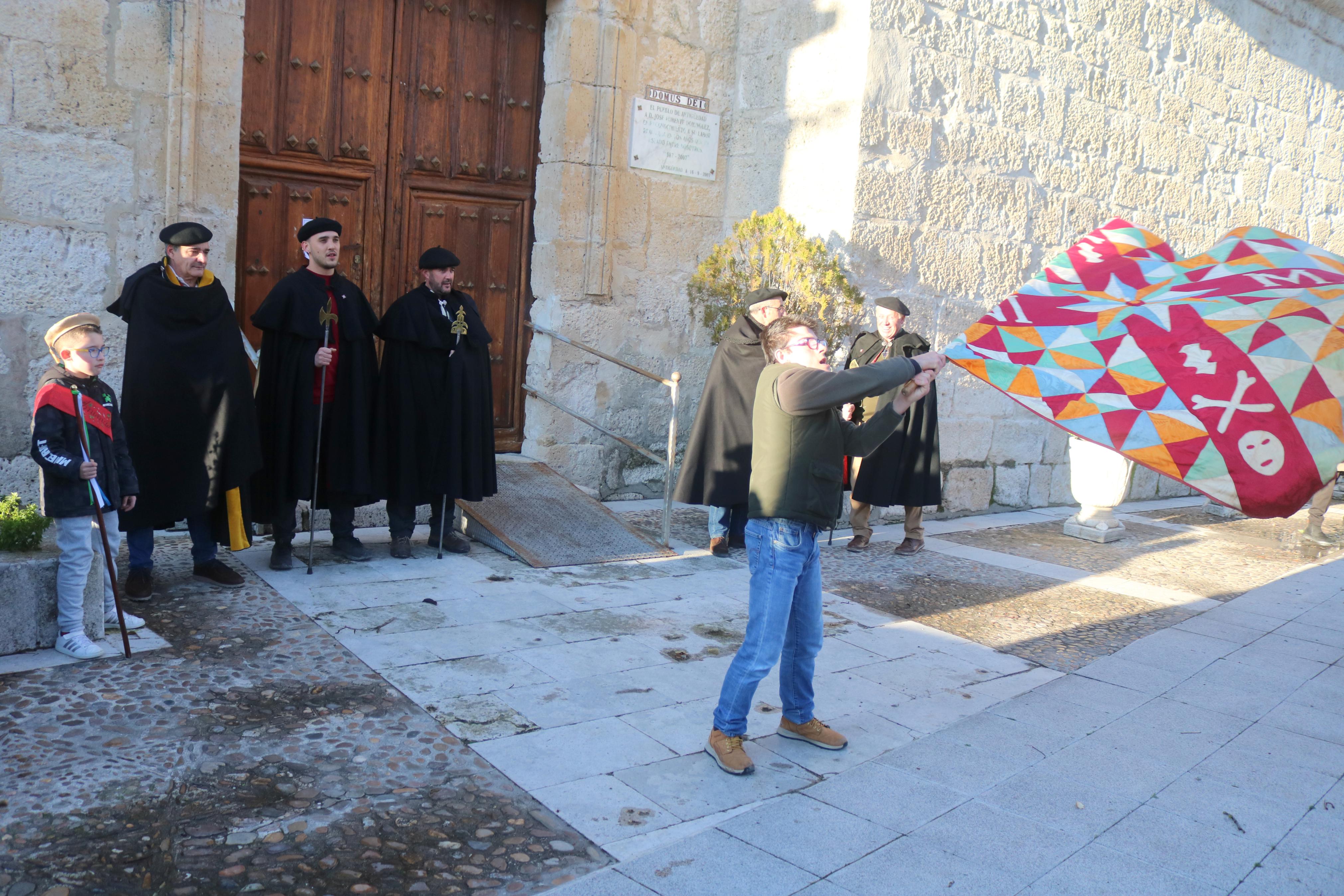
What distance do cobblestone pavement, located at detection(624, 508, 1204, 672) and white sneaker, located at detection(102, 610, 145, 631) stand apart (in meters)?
3.44

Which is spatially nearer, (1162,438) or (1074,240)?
(1162,438)

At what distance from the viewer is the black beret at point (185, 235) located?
480cm

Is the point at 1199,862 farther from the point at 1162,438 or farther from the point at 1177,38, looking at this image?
the point at 1177,38

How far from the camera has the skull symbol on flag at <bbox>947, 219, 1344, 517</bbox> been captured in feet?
10.6

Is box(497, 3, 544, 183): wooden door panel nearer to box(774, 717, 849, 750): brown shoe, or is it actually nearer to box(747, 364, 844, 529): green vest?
box(747, 364, 844, 529): green vest

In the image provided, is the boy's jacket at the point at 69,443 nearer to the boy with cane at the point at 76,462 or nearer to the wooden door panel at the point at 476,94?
the boy with cane at the point at 76,462

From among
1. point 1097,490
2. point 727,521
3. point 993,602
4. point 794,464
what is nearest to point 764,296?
point 727,521

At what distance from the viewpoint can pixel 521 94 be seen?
7410 millimetres

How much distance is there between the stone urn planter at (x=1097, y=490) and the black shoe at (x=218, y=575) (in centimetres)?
615

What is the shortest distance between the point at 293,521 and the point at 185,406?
0.87 meters

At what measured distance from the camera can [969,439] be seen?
29.5 feet

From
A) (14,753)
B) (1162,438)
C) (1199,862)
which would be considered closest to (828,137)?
(1162,438)

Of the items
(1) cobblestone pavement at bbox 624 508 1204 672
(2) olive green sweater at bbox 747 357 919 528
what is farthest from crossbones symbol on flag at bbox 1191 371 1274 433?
(1) cobblestone pavement at bbox 624 508 1204 672

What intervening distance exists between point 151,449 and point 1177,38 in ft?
30.7
